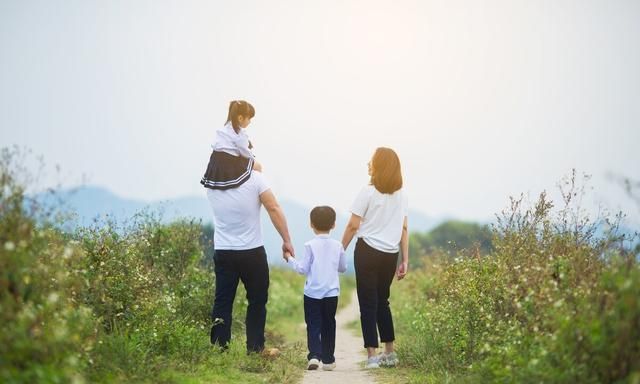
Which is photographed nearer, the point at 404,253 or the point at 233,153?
the point at 233,153

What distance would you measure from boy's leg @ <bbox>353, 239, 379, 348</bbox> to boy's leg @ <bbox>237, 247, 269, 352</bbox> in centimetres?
105

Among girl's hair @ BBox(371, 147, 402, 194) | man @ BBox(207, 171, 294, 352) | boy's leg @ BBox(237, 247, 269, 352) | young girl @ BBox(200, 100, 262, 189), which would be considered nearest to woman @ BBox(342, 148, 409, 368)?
girl's hair @ BBox(371, 147, 402, 194)

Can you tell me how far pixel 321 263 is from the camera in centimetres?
850

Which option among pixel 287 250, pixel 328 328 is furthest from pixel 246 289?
pixel 328 328

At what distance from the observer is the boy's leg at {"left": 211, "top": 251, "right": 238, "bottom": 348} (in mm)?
8461

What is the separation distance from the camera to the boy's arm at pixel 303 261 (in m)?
8.44

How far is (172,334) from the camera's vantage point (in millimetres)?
7797

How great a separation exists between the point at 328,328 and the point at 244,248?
1322 millimetres

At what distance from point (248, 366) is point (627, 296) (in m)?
4.36

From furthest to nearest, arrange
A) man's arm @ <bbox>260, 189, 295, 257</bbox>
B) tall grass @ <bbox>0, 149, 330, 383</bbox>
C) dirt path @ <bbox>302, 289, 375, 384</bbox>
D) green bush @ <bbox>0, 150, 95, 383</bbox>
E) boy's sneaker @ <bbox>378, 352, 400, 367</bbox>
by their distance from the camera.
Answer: boy's sneaker @ <bbox>378, 352, 400, 367</bbox>, man's arm @ <bbox>260, 189, 295, 257</bbox>, dirt path @ <bbox>302, 289, 375, 384</bbox>, tall grass @ <bbox>0, 149, 330, 383</bbox>, green bush @ <bbox>0, 150, 95, 383</bbox>

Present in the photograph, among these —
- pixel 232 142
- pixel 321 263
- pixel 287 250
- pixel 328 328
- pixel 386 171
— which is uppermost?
pixel 232 142

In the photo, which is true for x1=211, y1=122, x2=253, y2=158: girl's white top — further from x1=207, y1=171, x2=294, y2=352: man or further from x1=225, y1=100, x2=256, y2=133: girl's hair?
x1=207, y1=171, x2=294, y2=352: man

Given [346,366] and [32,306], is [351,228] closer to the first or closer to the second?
[346,366]

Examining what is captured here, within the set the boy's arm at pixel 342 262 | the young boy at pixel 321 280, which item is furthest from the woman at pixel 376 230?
the young boy at pixel 321 280
